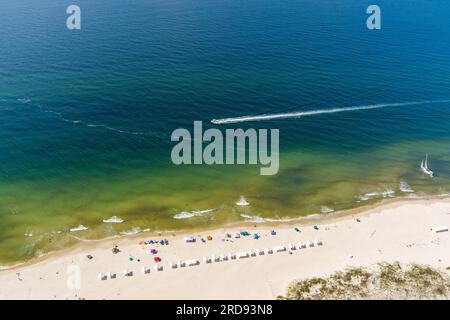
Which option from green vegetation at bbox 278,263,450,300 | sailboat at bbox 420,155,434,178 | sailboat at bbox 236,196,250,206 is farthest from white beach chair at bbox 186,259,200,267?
sailboat at bbox 420,155,434,178

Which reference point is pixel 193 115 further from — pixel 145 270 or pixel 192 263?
pixel 145 270

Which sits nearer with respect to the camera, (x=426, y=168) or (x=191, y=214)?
(x=191, y=214)

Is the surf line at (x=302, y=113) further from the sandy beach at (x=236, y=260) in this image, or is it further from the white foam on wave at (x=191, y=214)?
the sandy beach at (x=236, y=260)

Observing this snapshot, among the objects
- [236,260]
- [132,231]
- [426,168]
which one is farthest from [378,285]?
[426,168]

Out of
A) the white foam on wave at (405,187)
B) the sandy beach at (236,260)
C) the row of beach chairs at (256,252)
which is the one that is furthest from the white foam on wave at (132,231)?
the white foam on wave at (405,187)

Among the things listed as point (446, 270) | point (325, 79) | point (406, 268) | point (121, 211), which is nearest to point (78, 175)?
point (121, 211)

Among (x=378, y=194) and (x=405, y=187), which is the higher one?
(x=405, y=187)
